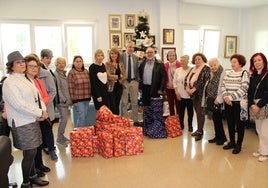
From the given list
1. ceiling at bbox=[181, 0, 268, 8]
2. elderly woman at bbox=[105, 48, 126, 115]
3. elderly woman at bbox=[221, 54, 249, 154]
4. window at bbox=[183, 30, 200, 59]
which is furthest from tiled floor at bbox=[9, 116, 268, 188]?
ceiling at bbox=[181, 0, 268, 8]

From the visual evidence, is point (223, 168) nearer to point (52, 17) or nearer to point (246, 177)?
point (246, 177)

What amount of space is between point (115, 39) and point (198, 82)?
10.2 feet

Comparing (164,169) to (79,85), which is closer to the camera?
(164,169)

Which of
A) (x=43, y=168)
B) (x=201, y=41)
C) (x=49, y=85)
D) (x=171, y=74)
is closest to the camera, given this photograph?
(x=43, y=168)

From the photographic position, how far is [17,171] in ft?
10.7

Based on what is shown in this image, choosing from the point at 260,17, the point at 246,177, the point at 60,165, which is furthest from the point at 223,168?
the point at 260,17

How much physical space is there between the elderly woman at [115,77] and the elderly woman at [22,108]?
6.12ft

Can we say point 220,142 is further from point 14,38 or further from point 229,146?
point 14,38

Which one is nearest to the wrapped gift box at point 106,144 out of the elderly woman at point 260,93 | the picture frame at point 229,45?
the elderly woman at point 260,93

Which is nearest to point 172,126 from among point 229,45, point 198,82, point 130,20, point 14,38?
point 198,82

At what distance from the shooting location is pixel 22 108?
2412 mm

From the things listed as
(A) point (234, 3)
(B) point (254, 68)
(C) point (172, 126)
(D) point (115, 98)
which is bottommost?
(C) point (172, 126)

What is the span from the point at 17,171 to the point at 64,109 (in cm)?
106

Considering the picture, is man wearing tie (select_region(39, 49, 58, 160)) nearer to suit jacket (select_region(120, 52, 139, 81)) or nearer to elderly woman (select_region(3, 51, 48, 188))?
elderly woman (select_region(3, 51, 48, 188))
